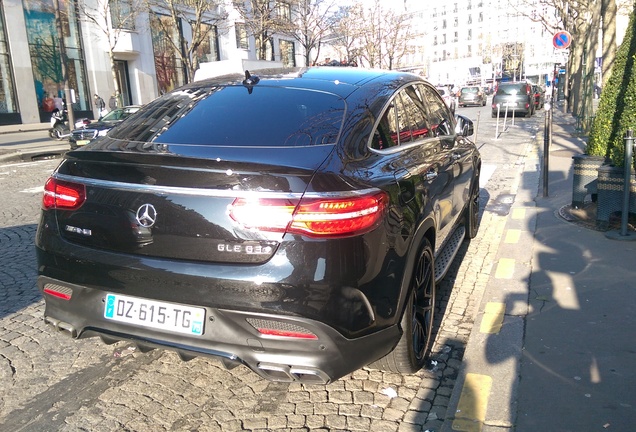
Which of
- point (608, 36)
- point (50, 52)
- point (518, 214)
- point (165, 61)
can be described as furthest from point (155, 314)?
point (165, 61)

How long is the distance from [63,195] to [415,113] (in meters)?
2.44

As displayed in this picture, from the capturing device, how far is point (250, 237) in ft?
8.01

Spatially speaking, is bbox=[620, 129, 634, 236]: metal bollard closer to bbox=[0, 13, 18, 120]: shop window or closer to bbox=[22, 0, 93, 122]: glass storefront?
bbox=[22, 0, 93, 122]: glass storefront

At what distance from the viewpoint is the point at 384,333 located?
2.72 meters

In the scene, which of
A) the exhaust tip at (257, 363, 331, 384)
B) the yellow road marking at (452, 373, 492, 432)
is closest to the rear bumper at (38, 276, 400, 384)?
the exhaust tip at (257, 363, 331, 384)

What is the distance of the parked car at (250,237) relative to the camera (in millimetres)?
2430

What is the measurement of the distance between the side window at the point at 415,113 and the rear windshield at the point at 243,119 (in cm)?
84

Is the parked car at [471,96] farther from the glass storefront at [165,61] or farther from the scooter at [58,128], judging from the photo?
the scooter at [58,128]

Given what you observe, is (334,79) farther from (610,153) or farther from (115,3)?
(115,3)

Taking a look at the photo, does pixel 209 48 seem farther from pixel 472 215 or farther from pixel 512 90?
pixel 472 215

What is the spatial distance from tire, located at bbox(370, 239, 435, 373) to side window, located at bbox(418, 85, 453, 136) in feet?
4.46

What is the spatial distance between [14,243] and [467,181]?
5112 millimetres

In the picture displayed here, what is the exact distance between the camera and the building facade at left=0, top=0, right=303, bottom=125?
2573 centimetres

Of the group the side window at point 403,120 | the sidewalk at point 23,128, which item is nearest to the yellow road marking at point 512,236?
the side window at point 403,120
